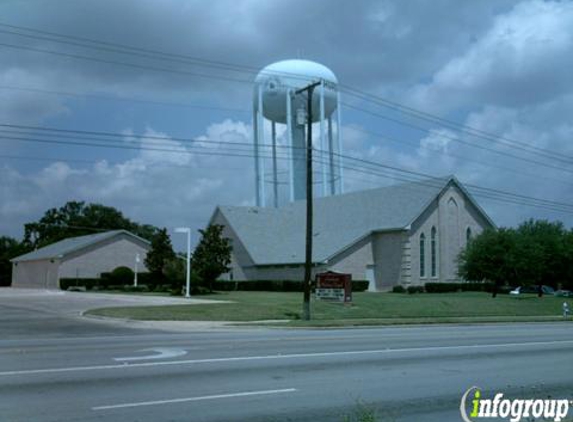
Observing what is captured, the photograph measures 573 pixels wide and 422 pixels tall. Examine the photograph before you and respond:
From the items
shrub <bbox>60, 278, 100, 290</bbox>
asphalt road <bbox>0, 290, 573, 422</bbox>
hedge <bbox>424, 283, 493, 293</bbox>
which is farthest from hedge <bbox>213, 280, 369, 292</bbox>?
asphalt road <bbox>0, 290, 573, 422</bbox>

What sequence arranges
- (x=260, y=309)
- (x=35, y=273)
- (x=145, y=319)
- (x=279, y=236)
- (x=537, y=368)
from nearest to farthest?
(x=537, y=368) → (x=145, y=319) → (x=260, y=309) → (x=279, y=236) → (x=35, y=273)

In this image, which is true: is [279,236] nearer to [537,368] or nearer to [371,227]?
[371,227]

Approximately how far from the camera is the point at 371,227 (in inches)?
2296

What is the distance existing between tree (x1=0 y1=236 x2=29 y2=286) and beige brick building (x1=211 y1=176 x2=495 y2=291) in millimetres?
45166

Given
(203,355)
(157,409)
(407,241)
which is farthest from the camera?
(407,241)

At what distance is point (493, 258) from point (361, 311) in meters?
17.4

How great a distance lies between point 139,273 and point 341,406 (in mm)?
60453

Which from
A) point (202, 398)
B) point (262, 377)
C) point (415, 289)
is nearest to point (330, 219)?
point (415, 289)

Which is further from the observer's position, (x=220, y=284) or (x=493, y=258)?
(x=220, y=284)

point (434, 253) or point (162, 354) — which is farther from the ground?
point (434, 253)

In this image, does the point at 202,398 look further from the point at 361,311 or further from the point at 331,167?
the point at 331,167

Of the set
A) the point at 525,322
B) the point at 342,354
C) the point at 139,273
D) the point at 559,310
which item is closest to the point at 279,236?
the point at 139,273

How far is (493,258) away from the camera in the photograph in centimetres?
4862

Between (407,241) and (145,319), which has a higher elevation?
(407,241)
